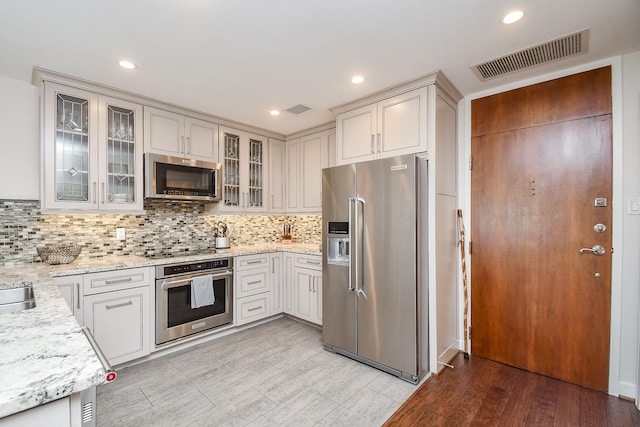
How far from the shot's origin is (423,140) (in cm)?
252

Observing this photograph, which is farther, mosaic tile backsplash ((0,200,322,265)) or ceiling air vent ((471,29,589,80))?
mosaic tile backsplash ((0,200,322,265))

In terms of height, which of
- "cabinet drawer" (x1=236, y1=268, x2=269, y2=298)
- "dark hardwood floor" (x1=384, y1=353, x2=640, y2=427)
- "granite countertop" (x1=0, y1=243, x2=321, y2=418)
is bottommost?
"dark hardwood floor" (x1=384, y1=353, x2=640, y2=427)

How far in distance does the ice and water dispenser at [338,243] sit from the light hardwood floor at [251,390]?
91 centimetres

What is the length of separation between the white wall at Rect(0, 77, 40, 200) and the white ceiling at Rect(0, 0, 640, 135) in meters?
0.15

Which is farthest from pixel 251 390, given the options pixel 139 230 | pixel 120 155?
pixel 120 155

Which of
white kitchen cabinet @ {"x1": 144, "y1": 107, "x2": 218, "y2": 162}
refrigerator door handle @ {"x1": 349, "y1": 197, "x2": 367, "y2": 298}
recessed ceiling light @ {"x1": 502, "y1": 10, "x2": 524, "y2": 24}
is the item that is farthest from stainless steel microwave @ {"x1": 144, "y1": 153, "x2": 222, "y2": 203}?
recessed ceiling light @ {"x1": 502, "y1": 10, "x2": 524, "y2": 24}

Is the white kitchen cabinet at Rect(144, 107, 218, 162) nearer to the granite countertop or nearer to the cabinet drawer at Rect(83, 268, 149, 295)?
the cabinet drawer at Rect(83, 268, 149, 295)

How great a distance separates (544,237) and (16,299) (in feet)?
12.3

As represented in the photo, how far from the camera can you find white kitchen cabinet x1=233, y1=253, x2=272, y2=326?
3375 mm

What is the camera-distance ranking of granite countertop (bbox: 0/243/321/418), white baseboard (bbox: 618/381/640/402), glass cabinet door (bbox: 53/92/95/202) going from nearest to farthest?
granite countertop (bbox: 0/243/321/418) < white baseboard (bbox: 618/381/640/402) < glass cabinet door (bbox: 53/92/95/202)

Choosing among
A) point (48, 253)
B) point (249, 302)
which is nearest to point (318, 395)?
point (249, 302)

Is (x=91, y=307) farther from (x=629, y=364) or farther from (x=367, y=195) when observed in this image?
(x=629, y=364)

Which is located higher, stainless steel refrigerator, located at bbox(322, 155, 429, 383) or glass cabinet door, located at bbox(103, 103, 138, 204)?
glass cabinet door, located at bbox(103, 103, 138, 204)

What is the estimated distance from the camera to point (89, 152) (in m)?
2.65
